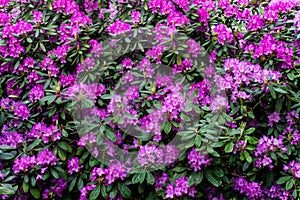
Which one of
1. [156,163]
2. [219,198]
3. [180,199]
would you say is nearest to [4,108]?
[156,163]

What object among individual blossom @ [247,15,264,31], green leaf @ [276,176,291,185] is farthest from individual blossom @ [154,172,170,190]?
individual blossom @ [247,15,264,31]

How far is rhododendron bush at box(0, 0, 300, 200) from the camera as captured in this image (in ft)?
7.07

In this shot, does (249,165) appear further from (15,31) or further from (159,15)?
(15,31)

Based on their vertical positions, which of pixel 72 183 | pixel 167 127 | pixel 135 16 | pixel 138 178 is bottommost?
pixel 72 183

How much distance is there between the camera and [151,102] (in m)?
2.25

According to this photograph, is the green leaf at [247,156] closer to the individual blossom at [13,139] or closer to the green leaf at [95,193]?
the green leaf at [95,193]

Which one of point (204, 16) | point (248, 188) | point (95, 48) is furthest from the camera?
point (204, 16)

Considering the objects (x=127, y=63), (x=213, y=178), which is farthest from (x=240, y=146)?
(x=127, y=63)

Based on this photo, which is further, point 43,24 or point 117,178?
point 43,24

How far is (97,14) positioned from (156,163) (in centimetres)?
111

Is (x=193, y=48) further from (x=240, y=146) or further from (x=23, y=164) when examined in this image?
(x=23, y=164)

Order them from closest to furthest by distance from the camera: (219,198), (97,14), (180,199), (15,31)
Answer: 1. (180,199)
2. (219,198)
3. (15,31)
4. (97,14)

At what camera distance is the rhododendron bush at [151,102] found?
2.15 metres

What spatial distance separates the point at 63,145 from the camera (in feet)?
7.39
